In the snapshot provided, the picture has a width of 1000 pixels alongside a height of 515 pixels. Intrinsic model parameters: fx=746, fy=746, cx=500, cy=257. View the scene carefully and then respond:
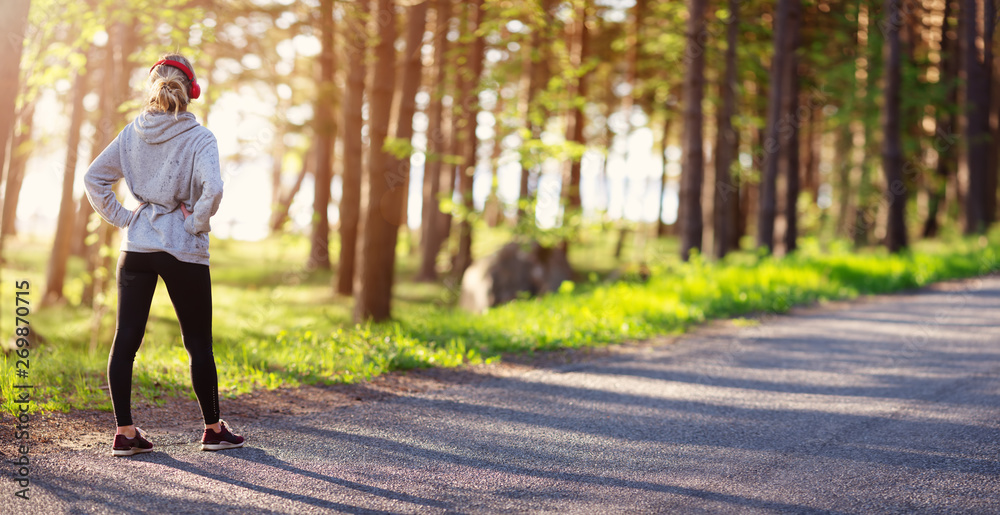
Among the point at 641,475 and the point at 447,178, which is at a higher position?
the point at 447,178

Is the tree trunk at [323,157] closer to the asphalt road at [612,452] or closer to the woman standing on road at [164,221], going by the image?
the woman standing on road at [164,221]

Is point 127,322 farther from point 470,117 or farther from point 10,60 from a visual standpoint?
point 470,117

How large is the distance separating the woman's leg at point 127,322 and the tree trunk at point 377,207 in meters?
5.69

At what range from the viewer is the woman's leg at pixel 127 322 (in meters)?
4.10

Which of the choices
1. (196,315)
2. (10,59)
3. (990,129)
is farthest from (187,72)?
(990,129)

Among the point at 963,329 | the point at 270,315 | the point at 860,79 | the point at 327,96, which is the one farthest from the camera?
the point at 860,79

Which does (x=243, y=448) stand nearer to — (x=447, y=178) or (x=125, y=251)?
(x=125, y=251)

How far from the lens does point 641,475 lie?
3998 millimetres

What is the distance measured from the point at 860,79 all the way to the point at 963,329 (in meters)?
15.4

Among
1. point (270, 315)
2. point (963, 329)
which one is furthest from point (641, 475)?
point (270, 315)

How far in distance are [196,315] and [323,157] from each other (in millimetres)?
14759

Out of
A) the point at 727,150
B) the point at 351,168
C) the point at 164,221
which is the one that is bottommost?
the point at 164,221

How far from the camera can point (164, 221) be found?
4.12 m

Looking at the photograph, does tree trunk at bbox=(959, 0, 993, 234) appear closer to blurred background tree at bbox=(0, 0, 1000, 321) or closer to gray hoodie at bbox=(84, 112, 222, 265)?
blurred background tree at bbox=(0, 0, 1000, 321)
